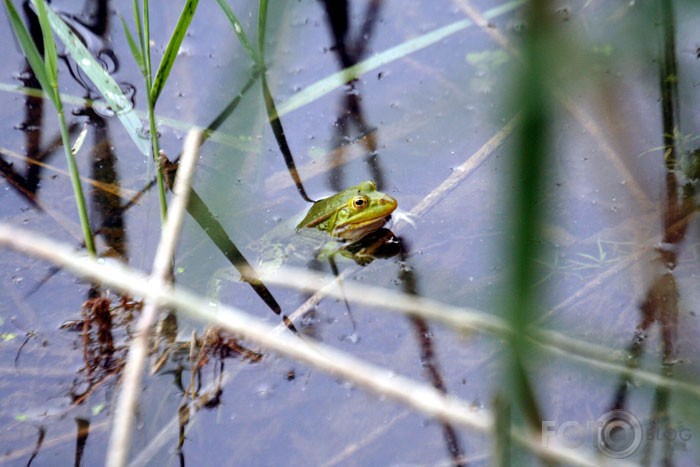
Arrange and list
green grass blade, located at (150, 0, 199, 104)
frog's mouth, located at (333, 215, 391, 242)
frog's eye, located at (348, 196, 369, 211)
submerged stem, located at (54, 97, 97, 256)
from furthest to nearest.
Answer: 1. frog's mouth, located at (333, 215, 391, 242)
2. frog's eye, located at (348, 196, 369, 211)
3. green grass blade, located at (150, 0, 199, 104)
4. submerged stem, located at (54, 97, 97, 256)

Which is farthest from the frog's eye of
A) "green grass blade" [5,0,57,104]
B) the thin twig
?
"green grass blade" [5,0,57,104]

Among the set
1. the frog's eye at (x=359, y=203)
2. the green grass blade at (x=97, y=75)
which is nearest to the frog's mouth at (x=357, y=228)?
the frog's eye at (x=359, y=203)

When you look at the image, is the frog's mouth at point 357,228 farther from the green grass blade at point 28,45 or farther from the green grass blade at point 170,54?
the green grass blade at point 28,45

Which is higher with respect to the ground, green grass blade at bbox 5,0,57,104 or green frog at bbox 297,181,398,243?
green grass blade at bbox 5,0,57,104

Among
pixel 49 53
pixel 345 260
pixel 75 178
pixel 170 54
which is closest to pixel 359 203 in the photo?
pixel 345 260

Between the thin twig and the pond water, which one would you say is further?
the pond water

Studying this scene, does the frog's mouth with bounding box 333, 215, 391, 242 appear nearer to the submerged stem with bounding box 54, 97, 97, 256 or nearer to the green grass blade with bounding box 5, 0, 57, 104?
the submerged stem with bounding box 54, 97, 97, 256

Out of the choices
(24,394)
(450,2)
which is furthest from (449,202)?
(24,394)

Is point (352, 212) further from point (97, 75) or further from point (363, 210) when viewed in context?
point (97, 75)
